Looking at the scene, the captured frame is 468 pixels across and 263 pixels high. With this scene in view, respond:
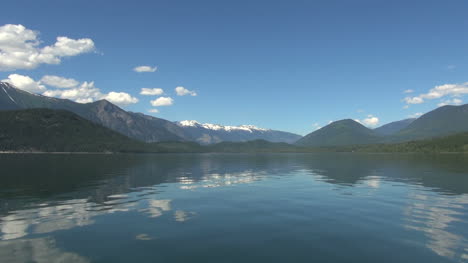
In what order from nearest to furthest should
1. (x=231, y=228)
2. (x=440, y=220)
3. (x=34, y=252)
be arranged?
(x=34, y=252) < (x=231, y=228) < (x=440, y=220)

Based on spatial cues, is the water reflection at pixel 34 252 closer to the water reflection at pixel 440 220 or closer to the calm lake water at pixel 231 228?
the calm lake water at pixel 231 228

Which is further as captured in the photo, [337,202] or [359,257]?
[337,202]

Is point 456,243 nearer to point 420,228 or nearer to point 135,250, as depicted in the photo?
point 420,228

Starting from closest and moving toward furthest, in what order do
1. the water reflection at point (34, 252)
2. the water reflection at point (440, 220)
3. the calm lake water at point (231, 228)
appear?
the water reflection at point (34, 252)
the calm lake water at point (231, 228)
the water reflection at point (440, 220)

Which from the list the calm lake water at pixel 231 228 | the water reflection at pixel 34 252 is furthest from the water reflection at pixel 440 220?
the water reflection at pixel 34 252

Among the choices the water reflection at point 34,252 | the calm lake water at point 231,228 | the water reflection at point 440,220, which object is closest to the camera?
the water reflection at point 34,252

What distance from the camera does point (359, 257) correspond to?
19344 mm

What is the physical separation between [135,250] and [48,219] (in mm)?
14806

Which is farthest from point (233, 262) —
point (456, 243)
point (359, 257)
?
point (456, 243)

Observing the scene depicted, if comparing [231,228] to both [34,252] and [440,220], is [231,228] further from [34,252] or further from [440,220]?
[440,220]

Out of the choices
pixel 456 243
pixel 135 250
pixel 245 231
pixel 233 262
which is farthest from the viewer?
pixel 245 231

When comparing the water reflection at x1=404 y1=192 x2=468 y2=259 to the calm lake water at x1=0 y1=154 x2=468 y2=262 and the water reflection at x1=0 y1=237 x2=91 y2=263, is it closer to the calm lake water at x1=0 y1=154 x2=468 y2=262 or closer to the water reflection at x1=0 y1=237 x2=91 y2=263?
the calm lake water at x1=0 y1=154 x2=468 y2=262

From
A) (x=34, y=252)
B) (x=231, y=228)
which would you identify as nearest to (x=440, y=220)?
(x=231, y=228)

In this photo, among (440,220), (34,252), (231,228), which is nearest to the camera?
(34,252)
